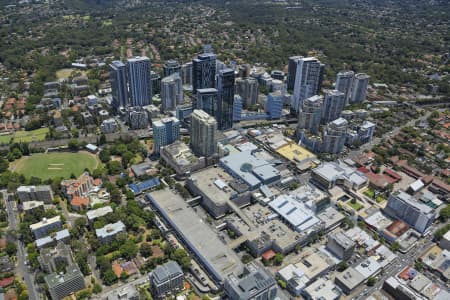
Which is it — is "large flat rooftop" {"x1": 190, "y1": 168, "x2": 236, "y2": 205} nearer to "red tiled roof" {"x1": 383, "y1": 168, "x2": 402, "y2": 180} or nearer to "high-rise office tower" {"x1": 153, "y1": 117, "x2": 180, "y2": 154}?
"high-rise office tower" {"x1": 153, "y1": 117, "x2": 180, "y2": 154}

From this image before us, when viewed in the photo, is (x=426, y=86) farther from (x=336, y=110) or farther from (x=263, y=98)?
(x=263, y=98)

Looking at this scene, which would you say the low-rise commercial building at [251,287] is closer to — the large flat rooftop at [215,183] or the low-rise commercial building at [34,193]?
the large flat rooftop at [215,183]

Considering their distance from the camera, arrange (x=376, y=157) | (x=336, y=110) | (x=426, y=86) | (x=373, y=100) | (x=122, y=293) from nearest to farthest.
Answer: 1. (x=122, y=293)
2. (x=376, y=157)
3. (x=336, y=110)
4. (x=373, y=100)
5. (x=426, y=86)

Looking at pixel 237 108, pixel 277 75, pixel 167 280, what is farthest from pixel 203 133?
pixel 277 75

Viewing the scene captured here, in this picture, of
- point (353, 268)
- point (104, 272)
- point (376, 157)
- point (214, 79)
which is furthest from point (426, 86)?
point (104, 272)

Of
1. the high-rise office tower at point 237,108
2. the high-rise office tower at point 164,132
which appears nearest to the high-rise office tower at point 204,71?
the high-rise office tower at point 237,108

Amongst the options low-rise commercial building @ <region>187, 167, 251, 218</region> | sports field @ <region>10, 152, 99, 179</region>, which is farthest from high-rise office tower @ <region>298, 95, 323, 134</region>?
sports field @ <region>10, 152, 99, 179</region>
